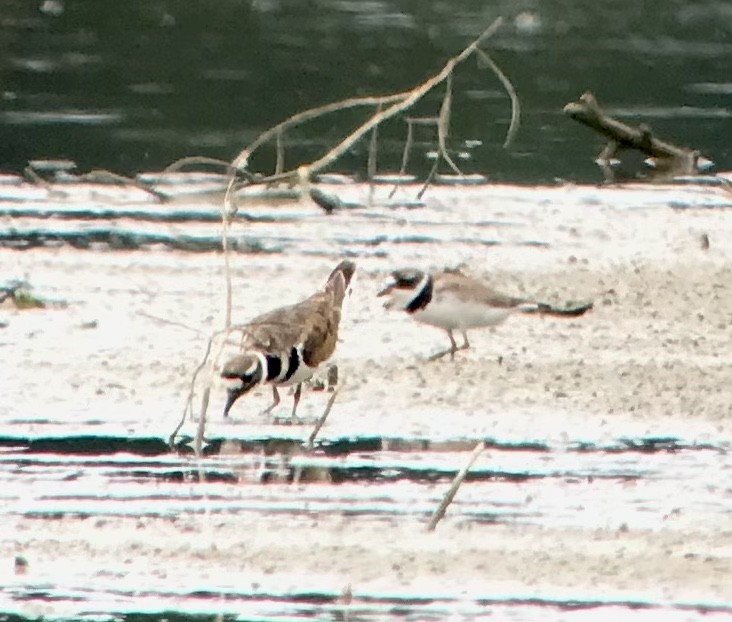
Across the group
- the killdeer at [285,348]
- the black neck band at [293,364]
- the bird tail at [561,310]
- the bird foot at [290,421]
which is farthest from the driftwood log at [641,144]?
the black neck band at [293,364]

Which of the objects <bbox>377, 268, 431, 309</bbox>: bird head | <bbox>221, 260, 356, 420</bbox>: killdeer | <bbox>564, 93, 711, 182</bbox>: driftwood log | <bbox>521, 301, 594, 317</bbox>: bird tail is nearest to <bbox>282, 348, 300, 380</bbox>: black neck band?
<bbox>221, 260, 356, 420</bbox>: killdeer

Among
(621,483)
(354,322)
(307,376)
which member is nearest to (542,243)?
(354,322)

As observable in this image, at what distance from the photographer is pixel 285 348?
9.92 m

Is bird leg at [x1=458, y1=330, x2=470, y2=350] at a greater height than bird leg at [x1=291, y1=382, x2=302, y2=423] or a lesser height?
greater

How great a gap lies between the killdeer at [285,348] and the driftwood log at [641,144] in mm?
7771

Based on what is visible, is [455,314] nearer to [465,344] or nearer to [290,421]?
[465,344]

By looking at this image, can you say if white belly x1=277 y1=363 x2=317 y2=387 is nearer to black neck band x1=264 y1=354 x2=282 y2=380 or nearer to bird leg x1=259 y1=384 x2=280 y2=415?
black neck band x1=264 y1=354 x2=282 y2=380

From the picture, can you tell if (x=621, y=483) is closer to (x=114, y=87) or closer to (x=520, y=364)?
(x=520, y=364)

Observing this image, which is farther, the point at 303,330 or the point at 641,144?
the point at 641,144

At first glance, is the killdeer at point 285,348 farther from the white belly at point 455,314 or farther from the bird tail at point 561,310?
the bird tail at point 561,310

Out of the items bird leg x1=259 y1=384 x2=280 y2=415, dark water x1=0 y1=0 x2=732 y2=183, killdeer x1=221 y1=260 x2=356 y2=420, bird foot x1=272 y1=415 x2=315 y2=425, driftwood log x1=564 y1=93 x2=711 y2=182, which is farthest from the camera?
dark water x1=0 y1=0 x2=732 y2=183

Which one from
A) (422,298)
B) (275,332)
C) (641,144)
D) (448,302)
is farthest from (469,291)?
(641,144)

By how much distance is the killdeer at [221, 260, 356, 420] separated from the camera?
32.1 feet

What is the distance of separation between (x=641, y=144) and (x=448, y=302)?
720 centimetres
